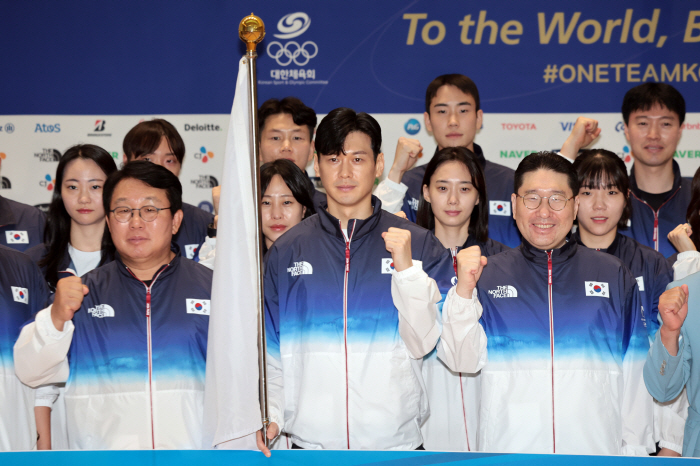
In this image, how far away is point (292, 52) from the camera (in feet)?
17.0

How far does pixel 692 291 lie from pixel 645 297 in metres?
0.38

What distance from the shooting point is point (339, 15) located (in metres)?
5.12

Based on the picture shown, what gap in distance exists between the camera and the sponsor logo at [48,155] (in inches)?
210

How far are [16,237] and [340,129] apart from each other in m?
2.03

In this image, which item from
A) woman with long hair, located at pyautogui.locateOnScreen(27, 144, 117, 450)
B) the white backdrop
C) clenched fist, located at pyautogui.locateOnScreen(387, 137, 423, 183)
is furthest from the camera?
the white backdrop

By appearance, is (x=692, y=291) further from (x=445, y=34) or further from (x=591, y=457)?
(x=445, y=34)

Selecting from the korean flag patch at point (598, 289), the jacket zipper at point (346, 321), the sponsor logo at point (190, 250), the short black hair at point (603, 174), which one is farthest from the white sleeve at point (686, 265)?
the sponsor logo at point (190, 250)

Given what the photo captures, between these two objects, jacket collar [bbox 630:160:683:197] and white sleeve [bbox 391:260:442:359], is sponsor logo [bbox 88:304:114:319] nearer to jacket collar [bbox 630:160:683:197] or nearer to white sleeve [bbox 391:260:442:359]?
white sleeve [bbox 391:260:442:359]

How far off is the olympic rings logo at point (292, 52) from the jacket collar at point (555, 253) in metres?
3.06

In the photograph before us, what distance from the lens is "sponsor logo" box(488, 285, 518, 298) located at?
2.63m

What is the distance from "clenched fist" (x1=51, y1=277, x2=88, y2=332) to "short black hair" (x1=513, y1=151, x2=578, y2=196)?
181 centimetres

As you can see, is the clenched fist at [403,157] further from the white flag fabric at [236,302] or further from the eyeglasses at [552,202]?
the white flag fabric at [236,302]

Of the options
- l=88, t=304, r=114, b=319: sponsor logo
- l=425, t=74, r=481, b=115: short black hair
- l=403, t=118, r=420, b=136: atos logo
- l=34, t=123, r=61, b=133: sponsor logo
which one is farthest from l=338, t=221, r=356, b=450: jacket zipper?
l=34, t=123, r=61, b=133: sponsor logo

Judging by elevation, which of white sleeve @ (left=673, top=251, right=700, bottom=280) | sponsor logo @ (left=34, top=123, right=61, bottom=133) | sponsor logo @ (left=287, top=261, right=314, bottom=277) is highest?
sponsor logo @ (left=34, top=123, right=61, bottom=133)
